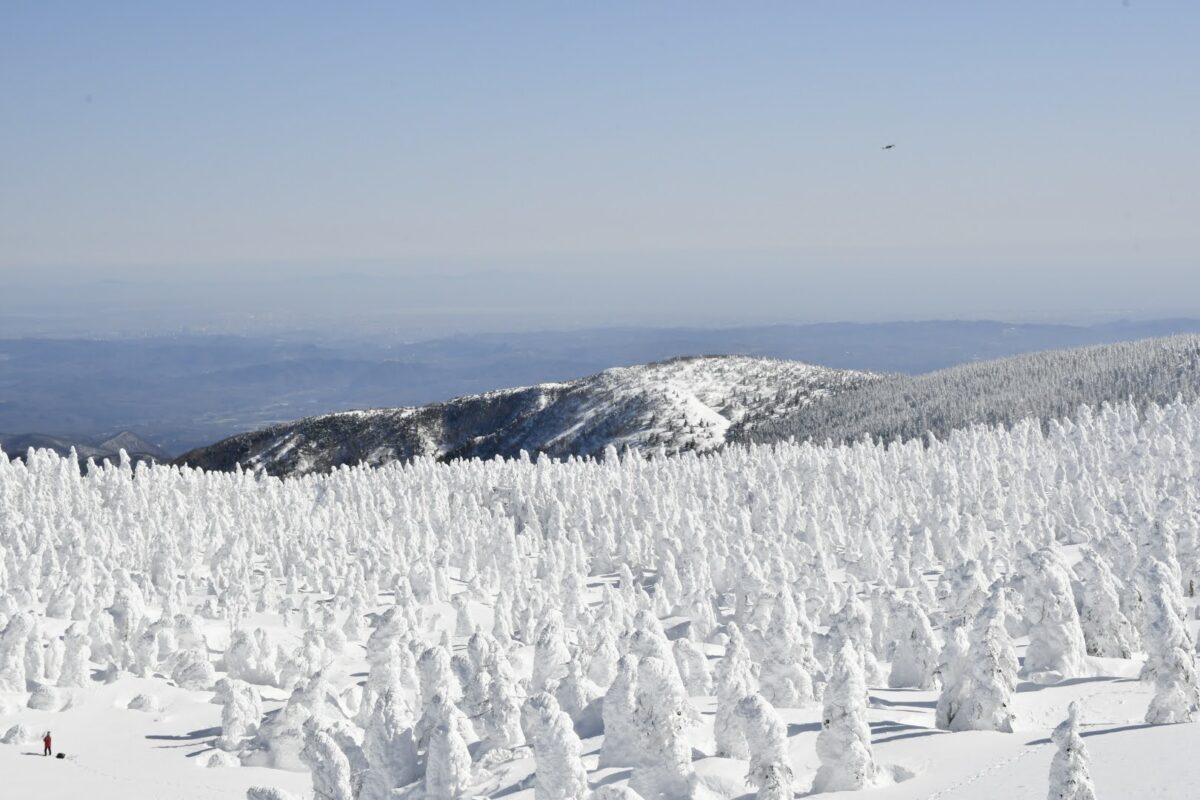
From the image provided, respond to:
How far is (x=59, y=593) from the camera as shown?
8612 cm

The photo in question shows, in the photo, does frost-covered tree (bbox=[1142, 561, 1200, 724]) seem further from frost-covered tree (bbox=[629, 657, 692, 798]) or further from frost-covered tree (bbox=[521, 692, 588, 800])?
frost-covered tree (bbox=[521, 692, 588, 800])

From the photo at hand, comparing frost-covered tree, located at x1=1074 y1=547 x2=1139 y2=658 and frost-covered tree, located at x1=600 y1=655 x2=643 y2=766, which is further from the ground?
frost-covered tree, located at x1=600 y1=655 x2=643 y2=766

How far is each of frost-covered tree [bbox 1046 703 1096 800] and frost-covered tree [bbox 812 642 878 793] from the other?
8.54 metres

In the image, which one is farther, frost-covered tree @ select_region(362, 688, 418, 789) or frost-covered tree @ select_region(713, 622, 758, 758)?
frost-covered tree @ select_region(362, 688, 418, 789)

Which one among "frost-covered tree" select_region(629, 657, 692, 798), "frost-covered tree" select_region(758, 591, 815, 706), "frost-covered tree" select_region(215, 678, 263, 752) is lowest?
"frost-covered tree" select_region(215, 678, 263, 752)

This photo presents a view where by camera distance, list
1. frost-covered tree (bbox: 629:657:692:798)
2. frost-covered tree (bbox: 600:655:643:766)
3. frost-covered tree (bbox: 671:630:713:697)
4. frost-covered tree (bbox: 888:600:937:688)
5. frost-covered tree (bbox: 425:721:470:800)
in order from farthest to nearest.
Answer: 1. frost-covered tree (bbox: 671:630:713:697)
2. frost-covered tree (bbox: 888:600:937:688)
3. frost-covered tree (bbox: 425:721:470:800)
4. frost-covered tree (bbox: 600:655:643:766)
5. frost-covered tree (bbox: 629:657:692:798)

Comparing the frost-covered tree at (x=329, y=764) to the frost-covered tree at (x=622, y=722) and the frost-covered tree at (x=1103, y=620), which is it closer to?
the frost-covered tree at (x=622, y=722)

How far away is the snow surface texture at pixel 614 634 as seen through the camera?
130ft

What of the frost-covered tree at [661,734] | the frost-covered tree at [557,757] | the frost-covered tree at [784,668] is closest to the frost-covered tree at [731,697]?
the frost-covered tree at [661,734]

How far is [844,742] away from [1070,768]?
30.5 ft

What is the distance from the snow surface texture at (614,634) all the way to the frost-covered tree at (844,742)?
0.27 ft

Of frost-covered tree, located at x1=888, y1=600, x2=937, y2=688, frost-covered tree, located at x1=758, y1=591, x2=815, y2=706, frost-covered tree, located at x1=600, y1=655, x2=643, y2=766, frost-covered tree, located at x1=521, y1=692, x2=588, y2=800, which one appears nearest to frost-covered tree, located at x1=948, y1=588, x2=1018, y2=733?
frost-covered tree, located at x1=758, y1=591, x2=815, y2=706

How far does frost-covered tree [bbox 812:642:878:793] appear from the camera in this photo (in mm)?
37812

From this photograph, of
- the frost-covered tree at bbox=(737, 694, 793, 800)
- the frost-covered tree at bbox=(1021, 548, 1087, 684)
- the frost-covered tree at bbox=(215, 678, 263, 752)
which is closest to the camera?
the frost-covered tree at bbox=(737, 694, 793, 800)
